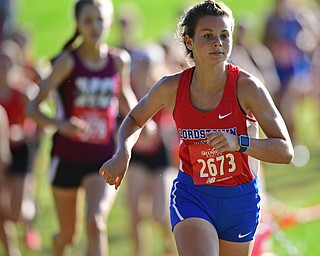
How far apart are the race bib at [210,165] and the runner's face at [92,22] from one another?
2210 mm

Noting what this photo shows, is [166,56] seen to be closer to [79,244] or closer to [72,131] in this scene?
[79,244]

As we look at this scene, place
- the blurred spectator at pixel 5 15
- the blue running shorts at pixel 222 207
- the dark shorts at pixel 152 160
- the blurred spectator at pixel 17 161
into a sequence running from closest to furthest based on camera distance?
the blue running shorts at pixel 222 207 < the dark shorts at pixel 152 160 < the blurred spectator at pixel 17 161 < the blurred spectator at pixel 5 15

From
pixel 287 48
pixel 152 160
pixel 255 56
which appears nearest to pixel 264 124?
pixel 152 160

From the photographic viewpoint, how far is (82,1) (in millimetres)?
8281

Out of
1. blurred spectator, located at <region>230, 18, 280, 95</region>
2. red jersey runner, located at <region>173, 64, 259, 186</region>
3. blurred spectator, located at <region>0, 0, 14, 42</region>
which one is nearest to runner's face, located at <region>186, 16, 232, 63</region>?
red jersey runner, located at <region>173, 64, 259, 186</region>

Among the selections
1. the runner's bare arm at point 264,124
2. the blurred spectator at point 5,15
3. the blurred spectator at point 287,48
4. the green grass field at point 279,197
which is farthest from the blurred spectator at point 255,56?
the runner's bare arm at point 264,124

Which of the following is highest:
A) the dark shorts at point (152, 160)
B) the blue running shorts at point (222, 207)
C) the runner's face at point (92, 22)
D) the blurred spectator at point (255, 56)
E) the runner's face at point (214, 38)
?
the blurred spectator at point (255, 56)

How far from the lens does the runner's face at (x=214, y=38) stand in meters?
6.07

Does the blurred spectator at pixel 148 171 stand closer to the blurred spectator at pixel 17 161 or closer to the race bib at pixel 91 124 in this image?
the blurred spectator at pixel 17 161

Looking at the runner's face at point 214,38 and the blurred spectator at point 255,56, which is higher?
the blurred spectator at point 255,56

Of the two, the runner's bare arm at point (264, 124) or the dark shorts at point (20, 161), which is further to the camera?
the dark shorts at point (20, 161)

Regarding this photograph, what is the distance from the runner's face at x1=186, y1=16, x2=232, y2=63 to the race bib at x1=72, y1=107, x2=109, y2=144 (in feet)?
6.96

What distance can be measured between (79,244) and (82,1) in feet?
10.9

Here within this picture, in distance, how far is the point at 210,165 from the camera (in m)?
6.16
